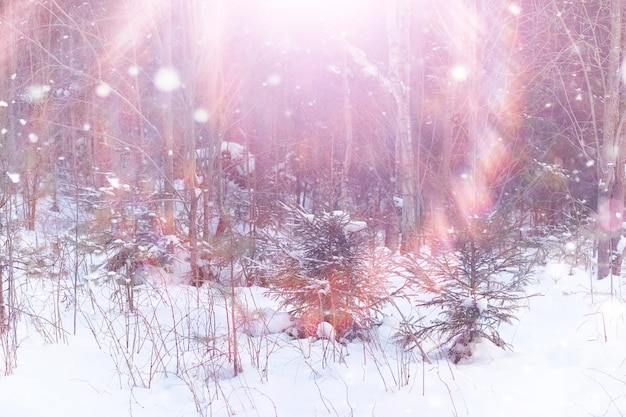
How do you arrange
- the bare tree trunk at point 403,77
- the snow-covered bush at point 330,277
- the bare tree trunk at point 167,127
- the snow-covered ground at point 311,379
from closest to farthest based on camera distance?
the snow-covered ground at point 311,379
the snow-covered bush at point 330,277
the bare tree trunk at point 167,127
the bare tree trunk at point 403,77

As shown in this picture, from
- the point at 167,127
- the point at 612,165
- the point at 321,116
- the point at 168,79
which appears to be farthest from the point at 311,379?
the point at 321,116

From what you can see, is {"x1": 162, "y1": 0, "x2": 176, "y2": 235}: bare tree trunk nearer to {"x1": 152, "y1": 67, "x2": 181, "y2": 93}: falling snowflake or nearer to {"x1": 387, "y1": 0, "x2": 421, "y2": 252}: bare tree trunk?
{"x1": 152, "y1": 67, "x2": 181, "y2": 93}: falling snowflake

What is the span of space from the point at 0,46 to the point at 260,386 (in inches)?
604

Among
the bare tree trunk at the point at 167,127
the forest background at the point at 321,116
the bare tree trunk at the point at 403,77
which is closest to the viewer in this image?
the forest background at the point at 321,116

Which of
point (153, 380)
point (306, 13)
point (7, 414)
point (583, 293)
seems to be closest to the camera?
point (7, 414)

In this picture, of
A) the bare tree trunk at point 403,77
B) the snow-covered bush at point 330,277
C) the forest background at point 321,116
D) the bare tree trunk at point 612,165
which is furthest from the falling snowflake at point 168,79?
the bare tree trunk at point 612,165

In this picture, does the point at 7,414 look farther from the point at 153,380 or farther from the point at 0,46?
the point at 0,46

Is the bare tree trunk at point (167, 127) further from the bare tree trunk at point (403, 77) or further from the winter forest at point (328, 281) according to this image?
the bare tree trunk at point (403, 77)

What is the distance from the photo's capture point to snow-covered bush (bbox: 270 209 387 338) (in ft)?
17.6

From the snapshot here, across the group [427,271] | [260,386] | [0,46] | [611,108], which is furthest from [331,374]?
[0,46]

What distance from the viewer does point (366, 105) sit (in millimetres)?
21094

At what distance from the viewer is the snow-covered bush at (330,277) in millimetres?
5359

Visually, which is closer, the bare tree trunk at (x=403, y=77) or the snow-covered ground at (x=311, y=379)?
the snow-covered ground at (x=311, y=379)

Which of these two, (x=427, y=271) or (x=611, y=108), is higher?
(x=611, y=108)
